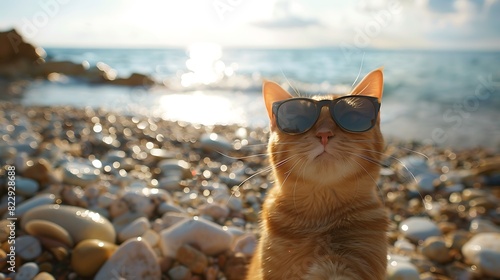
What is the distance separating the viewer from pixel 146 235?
316cm

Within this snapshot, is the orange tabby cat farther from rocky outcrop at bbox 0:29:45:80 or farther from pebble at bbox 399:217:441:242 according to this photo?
rocky outcrop at bbox 0:29:45:80

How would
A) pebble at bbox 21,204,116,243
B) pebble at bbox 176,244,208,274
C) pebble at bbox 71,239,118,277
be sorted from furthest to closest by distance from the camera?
pebble at bbox 21,204,116,243 < pebble at bbox 176,244,208,274 < pebble at bbox 71,239,118,277

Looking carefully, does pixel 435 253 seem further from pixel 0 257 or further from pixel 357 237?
pixel 0 257

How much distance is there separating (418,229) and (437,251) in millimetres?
406

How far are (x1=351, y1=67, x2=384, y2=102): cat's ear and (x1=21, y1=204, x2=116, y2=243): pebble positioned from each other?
7.02 feet

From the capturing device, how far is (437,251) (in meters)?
3.37

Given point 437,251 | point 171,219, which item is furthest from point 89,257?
point 437,251

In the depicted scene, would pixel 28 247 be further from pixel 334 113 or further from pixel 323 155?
pixel 334 113

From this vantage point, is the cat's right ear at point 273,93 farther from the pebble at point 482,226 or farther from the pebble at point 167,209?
the pebble at point 482,226

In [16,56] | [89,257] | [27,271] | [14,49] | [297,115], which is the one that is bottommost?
[27,271]

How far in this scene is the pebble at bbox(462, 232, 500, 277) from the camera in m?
3.09

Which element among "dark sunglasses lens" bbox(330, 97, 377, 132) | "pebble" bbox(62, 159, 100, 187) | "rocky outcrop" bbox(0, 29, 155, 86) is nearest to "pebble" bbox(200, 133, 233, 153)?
"pebble" bbox(62, 159, 100, 187)

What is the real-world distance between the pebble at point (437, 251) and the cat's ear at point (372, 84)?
5.57 ft

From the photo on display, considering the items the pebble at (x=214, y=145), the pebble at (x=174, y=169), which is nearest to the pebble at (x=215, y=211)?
the pebble at (x=174, y=169)
